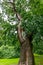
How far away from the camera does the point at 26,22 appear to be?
40.5 ft

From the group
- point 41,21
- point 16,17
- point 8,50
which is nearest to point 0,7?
point 16,17

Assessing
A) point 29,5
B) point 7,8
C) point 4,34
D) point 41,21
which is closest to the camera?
point 41,21

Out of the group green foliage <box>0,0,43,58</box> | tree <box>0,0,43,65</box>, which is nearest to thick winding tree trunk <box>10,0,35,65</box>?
tree <box>0,0,43,65</box>

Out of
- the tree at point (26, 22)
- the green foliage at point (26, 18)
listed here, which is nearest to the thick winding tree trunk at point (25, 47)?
the tree at point (26, 22)

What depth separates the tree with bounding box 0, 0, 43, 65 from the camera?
479 inches

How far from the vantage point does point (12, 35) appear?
14.3 meters

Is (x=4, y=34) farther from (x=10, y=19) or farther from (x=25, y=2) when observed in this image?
(x=25, y=2)

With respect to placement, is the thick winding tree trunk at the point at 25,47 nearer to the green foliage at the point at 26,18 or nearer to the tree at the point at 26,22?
the tree at the point at 26,22

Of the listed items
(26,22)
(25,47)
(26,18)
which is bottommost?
(25,47)

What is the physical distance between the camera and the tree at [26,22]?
12156mm

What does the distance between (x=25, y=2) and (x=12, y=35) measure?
8.66 feet

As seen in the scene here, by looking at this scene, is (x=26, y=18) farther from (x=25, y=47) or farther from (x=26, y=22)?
(x=25, y=47)

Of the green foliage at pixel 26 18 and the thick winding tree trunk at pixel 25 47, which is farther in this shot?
the thick winding tree trunk at pixel 25 47

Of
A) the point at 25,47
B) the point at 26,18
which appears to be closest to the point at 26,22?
the point at 26,18
